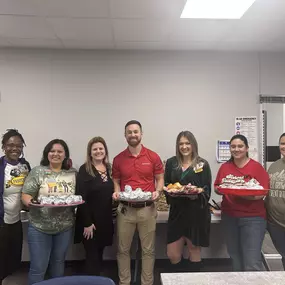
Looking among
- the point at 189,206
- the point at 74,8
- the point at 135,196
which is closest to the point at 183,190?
the point at 189,206

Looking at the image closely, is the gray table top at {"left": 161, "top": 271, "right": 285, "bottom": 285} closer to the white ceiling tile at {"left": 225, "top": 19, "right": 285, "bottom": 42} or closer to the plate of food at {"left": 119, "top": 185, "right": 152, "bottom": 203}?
the plate of food at {"left": 119, "top": 185, "right": 152, "bottom": 203}

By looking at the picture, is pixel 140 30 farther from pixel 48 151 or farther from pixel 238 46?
pixel 48 151

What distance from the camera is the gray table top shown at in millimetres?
1372

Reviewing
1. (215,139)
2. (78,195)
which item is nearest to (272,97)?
(215,139)

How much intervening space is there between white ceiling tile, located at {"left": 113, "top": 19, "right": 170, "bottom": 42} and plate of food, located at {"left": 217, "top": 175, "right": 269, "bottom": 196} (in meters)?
1.51

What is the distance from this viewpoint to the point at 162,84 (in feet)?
11.5

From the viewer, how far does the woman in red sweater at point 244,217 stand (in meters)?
2.40

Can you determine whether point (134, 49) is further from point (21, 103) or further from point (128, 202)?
point (128, 202)

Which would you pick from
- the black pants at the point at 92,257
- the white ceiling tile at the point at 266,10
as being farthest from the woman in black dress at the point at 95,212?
the white ceiling tile at the point at 266,10

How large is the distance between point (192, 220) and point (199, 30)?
178 centimetres

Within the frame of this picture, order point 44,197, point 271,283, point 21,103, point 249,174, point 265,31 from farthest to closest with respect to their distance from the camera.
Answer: point 21,103, point 265,31, point 249,174, point 44,197, point 271,283

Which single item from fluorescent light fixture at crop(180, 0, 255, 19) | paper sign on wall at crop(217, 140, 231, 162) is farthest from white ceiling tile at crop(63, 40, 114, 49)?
paper sign on wall at crop(217, 140, 231, 162)

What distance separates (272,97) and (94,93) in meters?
2.13

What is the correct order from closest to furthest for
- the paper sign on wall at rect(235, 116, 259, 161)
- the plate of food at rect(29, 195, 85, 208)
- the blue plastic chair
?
the blue plastic chair → the plate of food at rect(29, 195, 85, 208) → the paper sign on wall at rect(235, 116, 259, 161)
